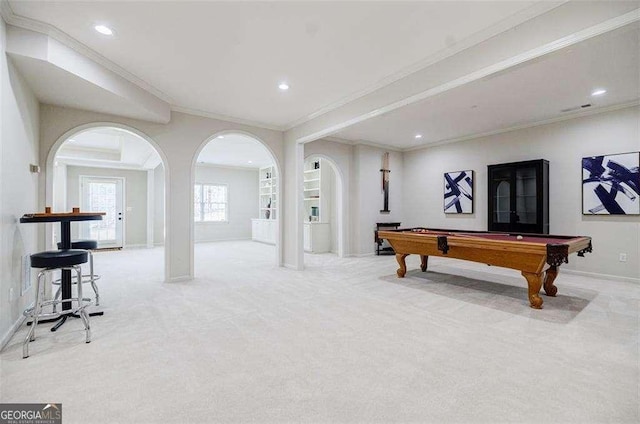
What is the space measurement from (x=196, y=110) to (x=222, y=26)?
241 centimetres

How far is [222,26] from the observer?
8.59 ft

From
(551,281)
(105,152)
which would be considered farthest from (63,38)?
(105,152)

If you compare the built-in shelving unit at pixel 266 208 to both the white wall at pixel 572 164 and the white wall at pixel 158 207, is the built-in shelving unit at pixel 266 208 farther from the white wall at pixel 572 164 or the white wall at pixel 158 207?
the white wall at pixel 572 164

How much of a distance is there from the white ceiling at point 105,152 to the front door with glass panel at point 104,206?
0.63 m

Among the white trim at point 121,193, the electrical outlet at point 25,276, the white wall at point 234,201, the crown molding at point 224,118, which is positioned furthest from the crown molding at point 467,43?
the white trim at point 121,193

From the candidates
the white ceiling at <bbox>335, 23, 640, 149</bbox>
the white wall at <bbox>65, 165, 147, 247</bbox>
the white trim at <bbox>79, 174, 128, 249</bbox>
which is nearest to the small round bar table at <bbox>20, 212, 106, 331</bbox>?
the white ceiling at <bbox>335, 23, 640, 149</bbox>

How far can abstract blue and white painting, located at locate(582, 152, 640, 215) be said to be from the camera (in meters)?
4.38

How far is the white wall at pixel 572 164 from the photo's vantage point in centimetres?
449

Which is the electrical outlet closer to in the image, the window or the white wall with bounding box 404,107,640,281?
the window

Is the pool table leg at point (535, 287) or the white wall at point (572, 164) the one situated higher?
the white wall at point (572, 164)

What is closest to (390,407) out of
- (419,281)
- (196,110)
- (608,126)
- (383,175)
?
(419,281)

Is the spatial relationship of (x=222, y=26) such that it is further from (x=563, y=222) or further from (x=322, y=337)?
(x=563, y=222)

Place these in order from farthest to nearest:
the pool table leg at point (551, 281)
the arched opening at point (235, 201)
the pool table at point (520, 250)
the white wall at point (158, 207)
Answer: the arched opening at point (235, 201) < the white wall at point (158, 207) < the pool table leg at point (551, 281) < the pool table at point (520, 250)

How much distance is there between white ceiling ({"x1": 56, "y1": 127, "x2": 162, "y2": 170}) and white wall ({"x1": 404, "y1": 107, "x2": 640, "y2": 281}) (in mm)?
7221
